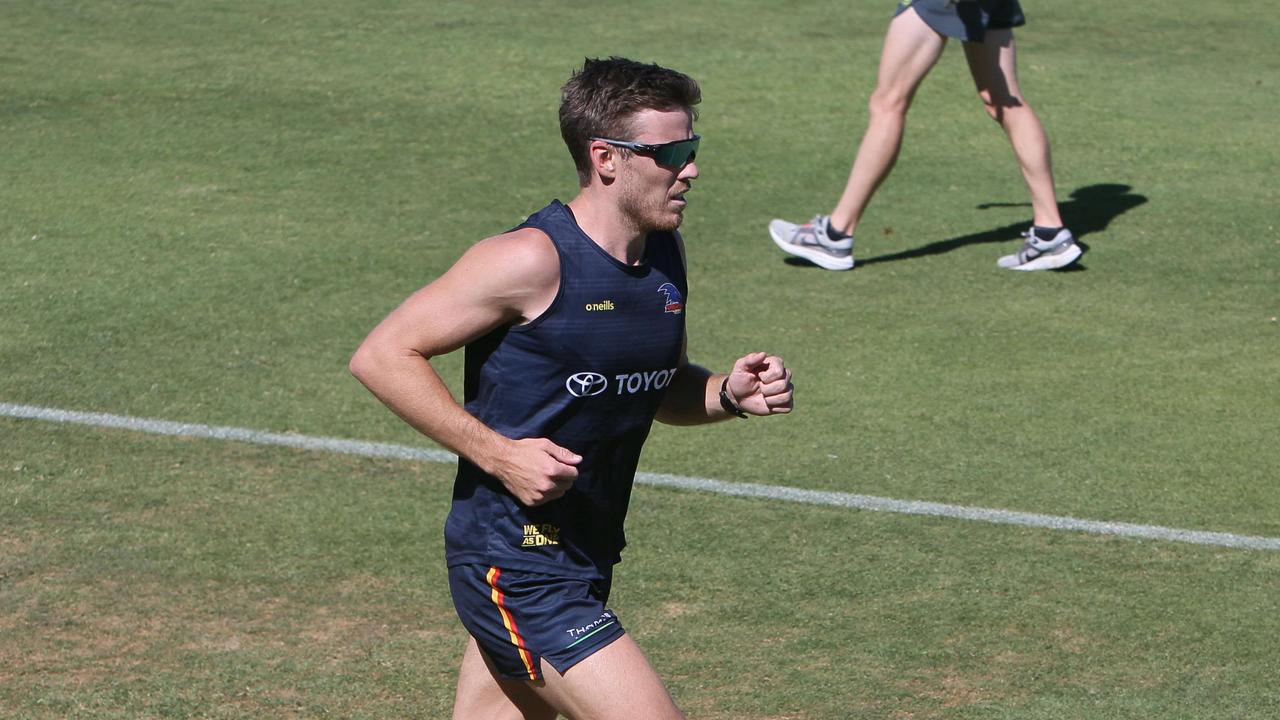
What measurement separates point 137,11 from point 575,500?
12391 millimetres

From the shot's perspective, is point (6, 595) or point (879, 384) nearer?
A: point (6, 595)

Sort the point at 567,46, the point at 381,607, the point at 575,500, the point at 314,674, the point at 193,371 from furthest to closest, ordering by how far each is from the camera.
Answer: the point at 567,46
the point at 193,371
the point at 381,607
the point at 314,674
the point at 575,500

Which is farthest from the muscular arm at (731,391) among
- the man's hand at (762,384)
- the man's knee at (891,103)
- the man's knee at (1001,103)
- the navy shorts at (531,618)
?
the man's knee at (1001,103)

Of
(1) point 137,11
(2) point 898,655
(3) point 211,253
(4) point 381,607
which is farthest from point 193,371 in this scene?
(1) point 137,11

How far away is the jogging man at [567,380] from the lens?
168 inches

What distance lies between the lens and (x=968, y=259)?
1053 centimetres

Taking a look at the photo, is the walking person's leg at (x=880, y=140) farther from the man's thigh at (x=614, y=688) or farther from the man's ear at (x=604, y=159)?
the man's thigh at (x=614, y=688)

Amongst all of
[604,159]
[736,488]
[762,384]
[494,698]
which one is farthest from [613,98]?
[736,488]

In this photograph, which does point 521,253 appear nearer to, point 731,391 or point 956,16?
point 731,391

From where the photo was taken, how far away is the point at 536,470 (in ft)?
13.9

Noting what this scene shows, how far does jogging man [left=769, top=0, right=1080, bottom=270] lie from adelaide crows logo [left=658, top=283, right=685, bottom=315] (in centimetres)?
574

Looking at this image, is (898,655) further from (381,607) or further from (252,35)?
(252,35)

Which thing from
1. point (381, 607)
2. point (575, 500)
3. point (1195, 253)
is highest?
point (575, 500)

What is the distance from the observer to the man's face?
4.41 metres
